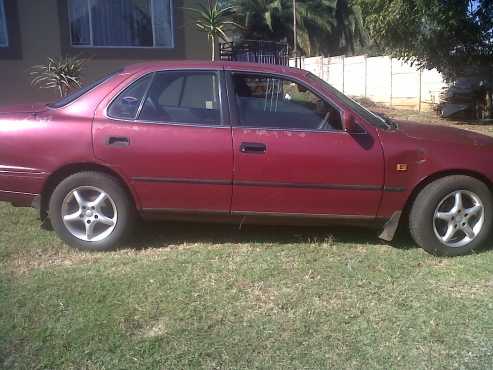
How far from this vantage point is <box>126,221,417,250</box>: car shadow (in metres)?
4.89

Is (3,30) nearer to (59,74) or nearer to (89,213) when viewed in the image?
(59,74)

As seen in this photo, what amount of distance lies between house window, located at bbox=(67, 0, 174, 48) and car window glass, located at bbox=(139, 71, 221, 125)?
7.32m

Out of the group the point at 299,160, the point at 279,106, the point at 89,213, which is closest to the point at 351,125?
the point at 299,160

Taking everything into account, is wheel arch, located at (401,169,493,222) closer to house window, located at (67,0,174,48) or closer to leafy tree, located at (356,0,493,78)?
house window, located at (67,0,174,48)

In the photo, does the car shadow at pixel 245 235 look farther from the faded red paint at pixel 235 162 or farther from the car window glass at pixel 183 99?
the car window glass at pixel 183 99

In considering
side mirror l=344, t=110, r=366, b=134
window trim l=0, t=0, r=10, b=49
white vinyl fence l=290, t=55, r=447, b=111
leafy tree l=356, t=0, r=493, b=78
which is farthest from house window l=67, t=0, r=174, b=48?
white vinyl fence l=290, t=55, r=447, b=111

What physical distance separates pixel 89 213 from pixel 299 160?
181 cm

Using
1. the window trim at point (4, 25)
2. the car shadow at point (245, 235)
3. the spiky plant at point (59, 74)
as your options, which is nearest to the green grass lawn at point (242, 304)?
the car shadow at point (245, 235)

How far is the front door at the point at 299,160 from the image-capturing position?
4.38 m

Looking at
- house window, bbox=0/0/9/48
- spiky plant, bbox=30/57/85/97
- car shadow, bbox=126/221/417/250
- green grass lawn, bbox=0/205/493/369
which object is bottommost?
green grass lawn, bbox=0/205/493/369

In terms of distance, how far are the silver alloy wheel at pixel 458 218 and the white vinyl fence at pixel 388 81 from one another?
47.9ft

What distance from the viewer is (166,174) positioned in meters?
4.45

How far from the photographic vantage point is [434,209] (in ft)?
14.7

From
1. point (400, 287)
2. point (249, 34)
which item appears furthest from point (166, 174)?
point (249, 34)
